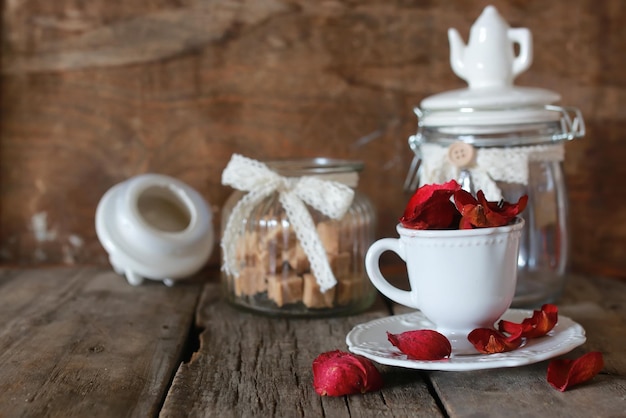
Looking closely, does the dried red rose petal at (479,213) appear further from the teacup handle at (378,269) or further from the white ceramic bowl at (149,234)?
the white ceramic bowl at (149,234)

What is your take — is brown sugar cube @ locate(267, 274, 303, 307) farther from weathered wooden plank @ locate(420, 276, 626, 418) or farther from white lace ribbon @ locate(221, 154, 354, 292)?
weathered wooden plank @ locate(420, 276, 626, 418)

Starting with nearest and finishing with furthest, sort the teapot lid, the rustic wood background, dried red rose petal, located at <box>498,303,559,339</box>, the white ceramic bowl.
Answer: dried red rose petal, located at <box>498,303,559,339</box>, the teapot lid, the white ceramic bowl, the rustic wood background

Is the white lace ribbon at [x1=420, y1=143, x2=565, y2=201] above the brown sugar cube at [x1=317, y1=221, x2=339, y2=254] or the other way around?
above

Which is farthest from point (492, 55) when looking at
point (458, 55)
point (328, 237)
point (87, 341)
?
point (87, 341)

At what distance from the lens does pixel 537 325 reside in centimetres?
62

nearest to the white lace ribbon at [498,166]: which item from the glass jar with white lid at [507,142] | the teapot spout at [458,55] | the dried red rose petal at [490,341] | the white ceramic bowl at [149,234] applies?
the glass jar with white lid at [507,142]

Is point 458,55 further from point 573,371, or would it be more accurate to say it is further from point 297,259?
point 573,371

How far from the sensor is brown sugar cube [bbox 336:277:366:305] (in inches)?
31.9

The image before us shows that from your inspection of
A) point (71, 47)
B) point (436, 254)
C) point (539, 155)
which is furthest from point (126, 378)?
point (71, 47)

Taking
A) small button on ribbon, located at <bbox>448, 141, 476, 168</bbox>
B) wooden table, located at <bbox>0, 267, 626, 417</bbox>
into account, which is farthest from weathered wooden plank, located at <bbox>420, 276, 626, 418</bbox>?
small button on ribbon, located at <bbox>448, 141, 476, 168</bbox>

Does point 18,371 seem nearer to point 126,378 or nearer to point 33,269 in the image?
point 126,378

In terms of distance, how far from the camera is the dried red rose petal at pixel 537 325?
0.62 meters

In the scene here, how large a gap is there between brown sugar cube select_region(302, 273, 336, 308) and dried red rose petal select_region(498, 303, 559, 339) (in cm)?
22

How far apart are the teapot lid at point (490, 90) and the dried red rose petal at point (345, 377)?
1.13 ft
